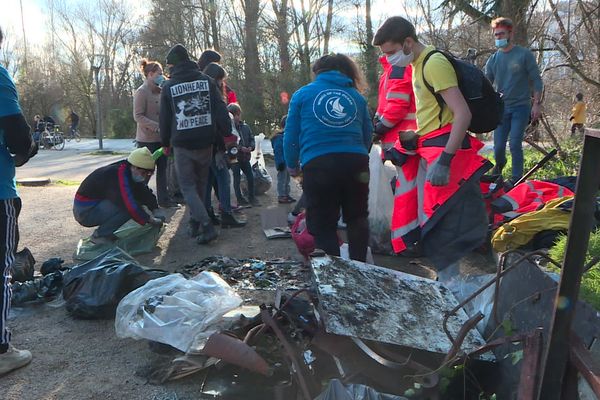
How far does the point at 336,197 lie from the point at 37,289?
2.33 m

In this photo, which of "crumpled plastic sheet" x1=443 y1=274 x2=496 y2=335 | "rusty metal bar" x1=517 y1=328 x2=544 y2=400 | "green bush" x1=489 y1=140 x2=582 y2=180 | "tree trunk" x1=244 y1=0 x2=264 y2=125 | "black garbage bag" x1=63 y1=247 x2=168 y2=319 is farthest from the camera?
"tree trunk" x1=244 y1=0 x2=264 y2=125

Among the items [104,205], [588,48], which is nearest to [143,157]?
[104,205]

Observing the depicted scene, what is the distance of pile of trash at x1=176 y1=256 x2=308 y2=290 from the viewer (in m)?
4.25

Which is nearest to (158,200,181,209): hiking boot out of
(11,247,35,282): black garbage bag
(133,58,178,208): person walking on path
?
(133,58,178,208): person walking on path

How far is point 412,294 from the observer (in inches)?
109

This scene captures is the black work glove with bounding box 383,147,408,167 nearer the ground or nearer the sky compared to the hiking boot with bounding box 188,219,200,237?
nearer the sky

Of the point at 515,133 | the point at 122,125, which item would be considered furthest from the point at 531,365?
the point at 122,125

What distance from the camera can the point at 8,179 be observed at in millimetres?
2967

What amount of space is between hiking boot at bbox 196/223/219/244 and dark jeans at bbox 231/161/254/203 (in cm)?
192

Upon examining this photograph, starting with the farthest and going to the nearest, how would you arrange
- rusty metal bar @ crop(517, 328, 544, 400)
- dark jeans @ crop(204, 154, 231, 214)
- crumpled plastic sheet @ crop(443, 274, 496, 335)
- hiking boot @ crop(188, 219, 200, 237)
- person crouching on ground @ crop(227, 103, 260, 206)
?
person crouching on ground @ crop(227, 103, 260, 206)
dark jeans @ crop(204, 154, 231, 214)
hiking boot @ crop(188, 219, 200, 237)
crumpled plastic sheet @ crop(443, 274, 496, 335)
rusty metal bar @ crop(517, 328, 544, 400)

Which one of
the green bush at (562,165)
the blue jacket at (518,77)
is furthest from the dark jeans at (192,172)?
the green bush at (562,165)

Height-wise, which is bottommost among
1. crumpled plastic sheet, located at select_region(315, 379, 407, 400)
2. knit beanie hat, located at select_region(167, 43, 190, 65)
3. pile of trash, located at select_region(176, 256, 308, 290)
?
pile of trash, located at select_region(176, 256, 308, 290)

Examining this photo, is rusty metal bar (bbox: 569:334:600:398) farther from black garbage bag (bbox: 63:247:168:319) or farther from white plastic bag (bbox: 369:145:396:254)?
white plastic bag (bbox: 369:145:396:254)

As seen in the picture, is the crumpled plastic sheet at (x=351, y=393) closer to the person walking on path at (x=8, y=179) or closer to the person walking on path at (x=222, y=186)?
the person walking on path at (x=8, y=179)
